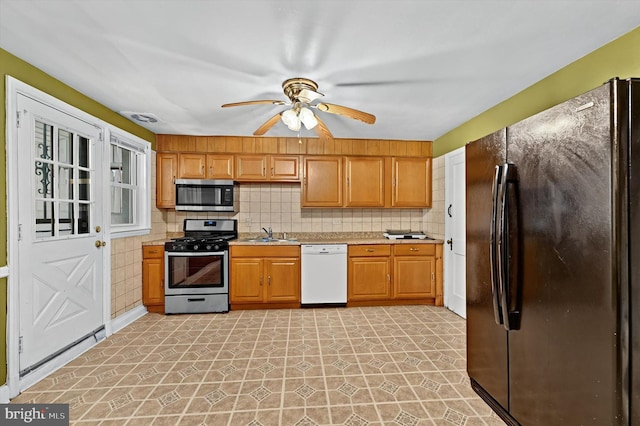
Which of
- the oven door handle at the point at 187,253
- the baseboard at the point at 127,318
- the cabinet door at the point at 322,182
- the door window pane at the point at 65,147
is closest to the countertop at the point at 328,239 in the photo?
the oven door handle at the point at 187,253

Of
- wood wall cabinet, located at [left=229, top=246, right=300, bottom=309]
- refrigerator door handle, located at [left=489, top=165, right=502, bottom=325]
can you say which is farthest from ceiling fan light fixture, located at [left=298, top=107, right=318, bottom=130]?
wood wall cabinet, located at [left=229, top=246, right=300, bottom=309]

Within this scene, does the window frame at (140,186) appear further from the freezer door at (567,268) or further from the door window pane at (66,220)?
the freezer door at (567,268)

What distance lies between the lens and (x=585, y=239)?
108 centimetres

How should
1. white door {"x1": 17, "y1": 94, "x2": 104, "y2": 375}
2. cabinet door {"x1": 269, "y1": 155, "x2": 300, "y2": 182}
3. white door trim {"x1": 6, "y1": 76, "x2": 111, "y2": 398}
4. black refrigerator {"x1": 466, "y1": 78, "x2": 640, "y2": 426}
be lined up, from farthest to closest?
cabinet door {"x1": 269, "y1": 155, "x2": 300, "y2": 182}
white door {"x1": 17, "y1": 94, "x2": 104, "y2": 375}
white door trim {"x1": 6, "y1": 76, "x2": 111, "y2": 398}
black refrigerator {"x1": 466, "y1": 78, "x2": 640, "y2": 426}

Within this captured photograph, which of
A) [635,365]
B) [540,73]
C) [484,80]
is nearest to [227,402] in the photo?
[635,365]

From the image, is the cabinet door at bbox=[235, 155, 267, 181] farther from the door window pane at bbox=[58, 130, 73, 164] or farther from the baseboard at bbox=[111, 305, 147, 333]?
the baseboard at bbox=[111, 305, 147, 333]

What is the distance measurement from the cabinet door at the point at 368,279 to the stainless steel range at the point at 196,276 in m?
1.58

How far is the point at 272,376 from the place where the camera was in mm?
2020

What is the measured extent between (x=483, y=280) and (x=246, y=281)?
261 cm

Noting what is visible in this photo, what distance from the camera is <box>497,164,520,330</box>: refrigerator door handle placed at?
1.39m

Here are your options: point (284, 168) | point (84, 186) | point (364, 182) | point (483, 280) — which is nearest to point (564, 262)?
point (483, 280)

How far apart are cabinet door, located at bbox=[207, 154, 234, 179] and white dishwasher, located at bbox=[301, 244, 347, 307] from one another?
1.47 meters

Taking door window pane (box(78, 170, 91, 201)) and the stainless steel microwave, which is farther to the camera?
the stainless steel microwave

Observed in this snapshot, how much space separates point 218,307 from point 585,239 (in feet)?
11.1
